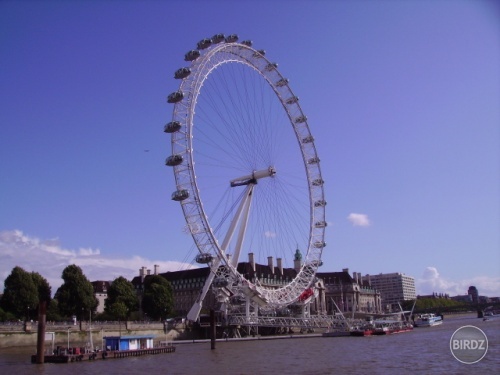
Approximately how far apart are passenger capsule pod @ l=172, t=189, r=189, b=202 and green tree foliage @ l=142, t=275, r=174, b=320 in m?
31.6

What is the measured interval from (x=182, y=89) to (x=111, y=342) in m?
26.0

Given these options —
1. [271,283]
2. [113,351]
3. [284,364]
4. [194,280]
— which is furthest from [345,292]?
[284,364]

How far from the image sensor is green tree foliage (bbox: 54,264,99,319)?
73562mm

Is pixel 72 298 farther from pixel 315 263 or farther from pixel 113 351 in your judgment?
Answer: pixel 315 263

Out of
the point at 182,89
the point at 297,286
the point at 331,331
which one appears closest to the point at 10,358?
the point at 182,89

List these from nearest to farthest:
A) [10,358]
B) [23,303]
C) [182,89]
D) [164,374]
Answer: [164,374], [10,358], [182,89], [23,303]

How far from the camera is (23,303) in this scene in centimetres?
6919

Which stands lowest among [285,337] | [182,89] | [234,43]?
[285,337]

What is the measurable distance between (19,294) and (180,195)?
2718 cm

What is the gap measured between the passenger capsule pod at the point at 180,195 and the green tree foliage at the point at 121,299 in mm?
27530

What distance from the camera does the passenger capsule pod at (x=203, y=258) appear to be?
60.7 metres

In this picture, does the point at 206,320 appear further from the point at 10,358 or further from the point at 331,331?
the point at 10,358

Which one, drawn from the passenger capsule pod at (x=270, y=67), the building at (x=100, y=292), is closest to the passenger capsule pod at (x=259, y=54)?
the passenger capsule pod at (x=270, y=67)

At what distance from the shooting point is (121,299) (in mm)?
80625
